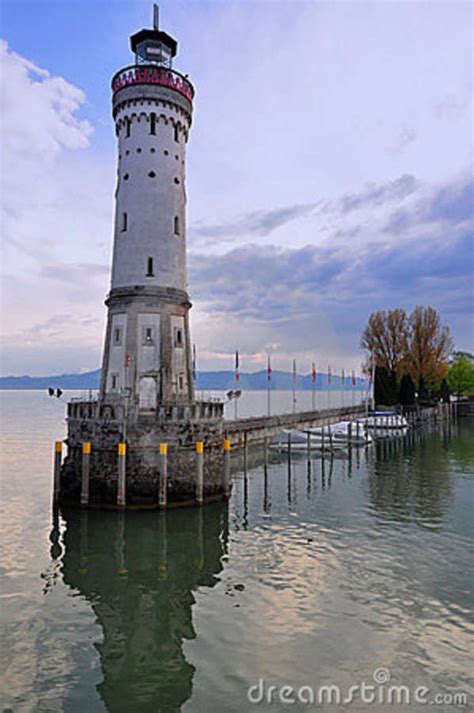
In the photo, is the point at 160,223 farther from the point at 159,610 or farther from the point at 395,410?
the point at 395,410

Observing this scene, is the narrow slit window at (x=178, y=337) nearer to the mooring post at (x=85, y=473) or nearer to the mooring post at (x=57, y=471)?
the mooring post at (x=85, y=473)

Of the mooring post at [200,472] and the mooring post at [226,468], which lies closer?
the mooring post at [200,472]

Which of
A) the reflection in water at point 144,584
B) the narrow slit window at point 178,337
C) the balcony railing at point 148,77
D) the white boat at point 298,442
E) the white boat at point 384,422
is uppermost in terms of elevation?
the balcony railing at point 148,77

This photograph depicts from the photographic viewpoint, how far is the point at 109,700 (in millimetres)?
11367

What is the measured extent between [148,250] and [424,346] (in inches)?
2793

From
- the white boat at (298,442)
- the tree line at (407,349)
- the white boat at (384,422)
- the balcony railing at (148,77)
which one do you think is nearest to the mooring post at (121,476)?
the balcony railing at (148,77)

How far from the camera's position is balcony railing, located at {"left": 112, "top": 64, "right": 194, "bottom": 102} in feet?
102

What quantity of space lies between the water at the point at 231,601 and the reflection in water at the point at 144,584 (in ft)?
0.18

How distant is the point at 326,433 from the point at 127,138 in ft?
110

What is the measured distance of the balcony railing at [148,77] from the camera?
1219 inches

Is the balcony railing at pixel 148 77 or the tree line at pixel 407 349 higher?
the balcony railing at pixel 148 77

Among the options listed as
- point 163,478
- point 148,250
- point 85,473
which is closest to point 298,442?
point 163,478

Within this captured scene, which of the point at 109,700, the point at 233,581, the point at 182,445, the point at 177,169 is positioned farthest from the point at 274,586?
the point at 177,169

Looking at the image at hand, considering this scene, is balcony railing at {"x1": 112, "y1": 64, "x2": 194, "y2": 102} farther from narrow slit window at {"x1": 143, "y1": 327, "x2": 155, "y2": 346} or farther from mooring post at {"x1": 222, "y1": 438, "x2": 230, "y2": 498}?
mooring post at {"x1": 222, "y1": 438, "x2": 230, "y2": 498}
